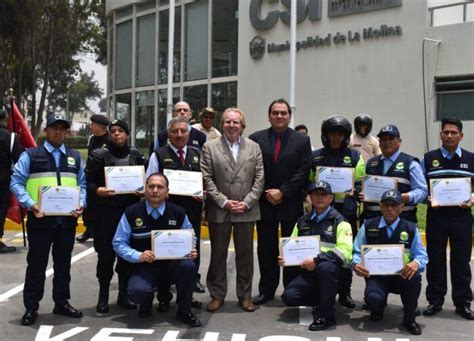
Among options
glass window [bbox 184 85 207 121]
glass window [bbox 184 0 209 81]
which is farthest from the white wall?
glass window [bbox 184 85 207 121]

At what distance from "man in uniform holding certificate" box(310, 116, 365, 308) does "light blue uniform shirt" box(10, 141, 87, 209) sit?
2.40 m

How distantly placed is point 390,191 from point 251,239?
146 cm

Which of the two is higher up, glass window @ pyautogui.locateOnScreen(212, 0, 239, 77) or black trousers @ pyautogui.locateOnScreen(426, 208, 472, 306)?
glass window @ pyautogui.locateOnScreen(212, 0, 239, 77)

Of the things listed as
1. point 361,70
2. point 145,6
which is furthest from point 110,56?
point 361,70

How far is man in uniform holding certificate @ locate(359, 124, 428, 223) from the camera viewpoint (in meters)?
5.81

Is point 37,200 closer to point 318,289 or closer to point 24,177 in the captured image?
point 24,177

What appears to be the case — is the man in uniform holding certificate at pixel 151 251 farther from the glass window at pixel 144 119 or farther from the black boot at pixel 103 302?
the glass window at pixel 144 119

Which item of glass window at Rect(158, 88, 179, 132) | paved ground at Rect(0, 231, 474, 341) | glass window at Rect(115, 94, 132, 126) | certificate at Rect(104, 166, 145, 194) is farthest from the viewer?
glass window at Rect(115, 94, 132, 126)

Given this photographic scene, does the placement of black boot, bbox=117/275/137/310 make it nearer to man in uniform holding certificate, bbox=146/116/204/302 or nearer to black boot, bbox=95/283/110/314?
black boot, bbox=95/283/110/314

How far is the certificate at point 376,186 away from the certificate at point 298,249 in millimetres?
777

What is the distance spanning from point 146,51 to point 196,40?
322cm

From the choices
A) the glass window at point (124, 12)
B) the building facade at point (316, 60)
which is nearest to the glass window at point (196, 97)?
the building facade at point (316, 60)

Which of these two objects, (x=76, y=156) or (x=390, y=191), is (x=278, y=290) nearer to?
(x=390, y=191)

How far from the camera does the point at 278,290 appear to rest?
22.5ft
